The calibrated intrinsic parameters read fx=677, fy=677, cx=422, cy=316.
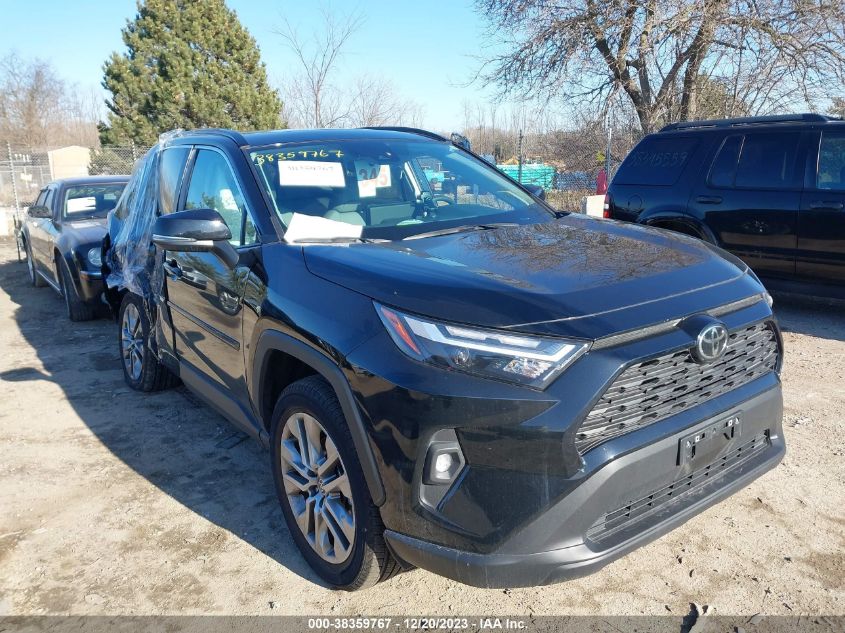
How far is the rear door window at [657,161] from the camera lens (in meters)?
6.96

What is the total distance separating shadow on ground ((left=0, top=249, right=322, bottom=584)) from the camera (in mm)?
3326

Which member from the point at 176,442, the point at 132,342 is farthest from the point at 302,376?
the point at 132,342

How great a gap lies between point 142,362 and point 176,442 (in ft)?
3.33

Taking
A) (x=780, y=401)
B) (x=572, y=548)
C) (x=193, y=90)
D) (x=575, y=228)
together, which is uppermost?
(x=193, y=90)

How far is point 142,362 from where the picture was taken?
5035 mm

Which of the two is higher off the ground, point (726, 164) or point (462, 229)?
point (726, 164)

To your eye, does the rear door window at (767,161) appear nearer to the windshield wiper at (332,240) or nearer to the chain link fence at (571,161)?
the windshield wiper at (332,240)

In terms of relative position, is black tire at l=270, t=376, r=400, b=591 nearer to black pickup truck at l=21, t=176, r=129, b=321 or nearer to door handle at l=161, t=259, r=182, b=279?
door handle at l=161, t=259, r=182, b=279

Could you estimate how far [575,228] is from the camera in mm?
3236

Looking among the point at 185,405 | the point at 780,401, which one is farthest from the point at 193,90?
the point at 780,401

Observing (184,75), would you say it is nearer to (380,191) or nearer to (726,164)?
(726,164)

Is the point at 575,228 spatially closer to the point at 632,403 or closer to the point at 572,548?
the point at 632,403

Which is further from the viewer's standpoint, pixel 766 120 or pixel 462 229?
pixel 766 120

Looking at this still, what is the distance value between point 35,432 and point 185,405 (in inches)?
37.9
